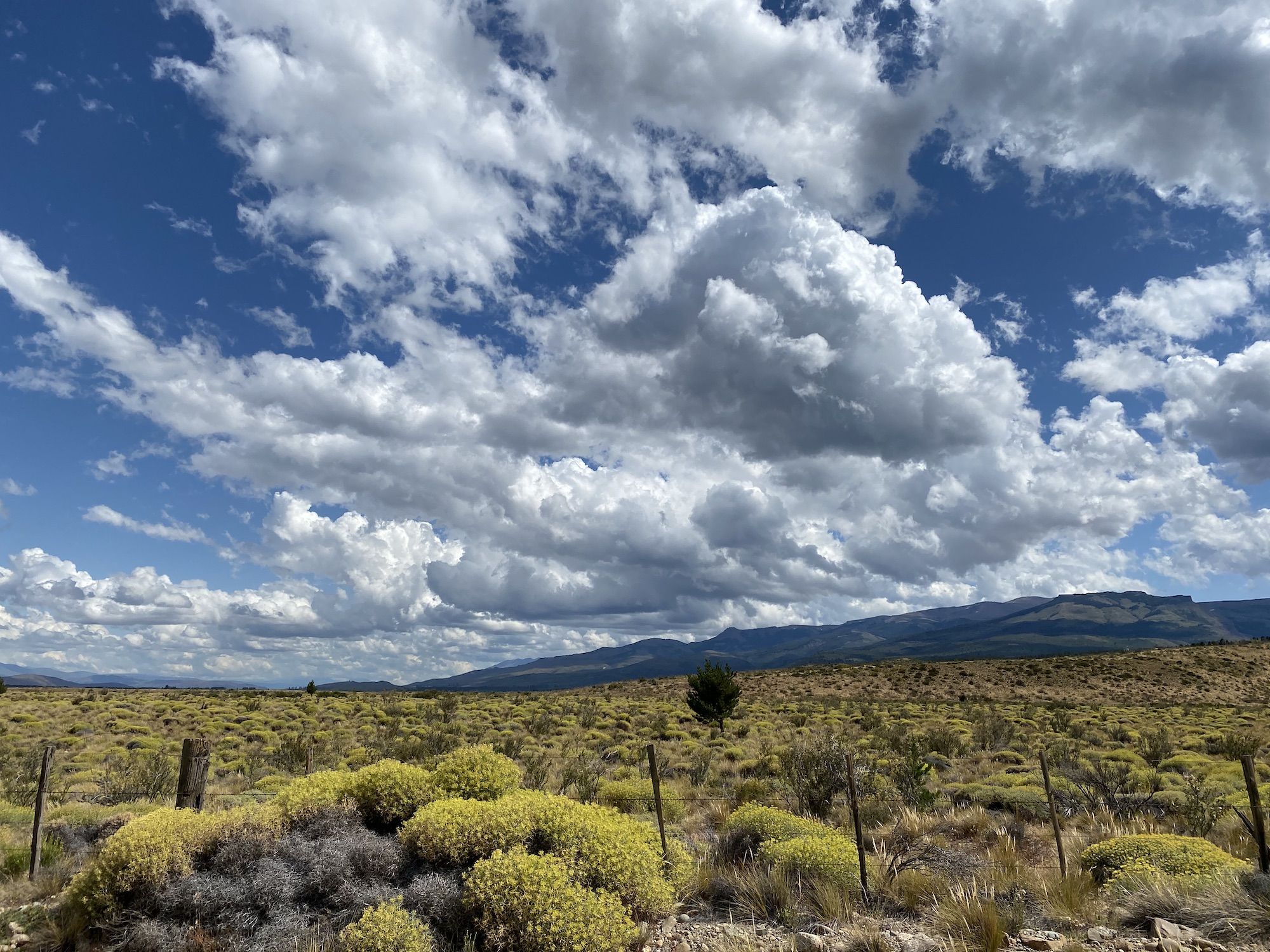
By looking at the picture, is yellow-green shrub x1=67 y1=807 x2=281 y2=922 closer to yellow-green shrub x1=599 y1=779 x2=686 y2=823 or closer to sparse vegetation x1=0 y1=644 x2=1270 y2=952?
sparse vegetation x1=0 y1=644 x2=1270 y2=952

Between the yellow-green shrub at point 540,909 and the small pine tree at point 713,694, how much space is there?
2580 centimetres

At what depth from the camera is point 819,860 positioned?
9516 mm

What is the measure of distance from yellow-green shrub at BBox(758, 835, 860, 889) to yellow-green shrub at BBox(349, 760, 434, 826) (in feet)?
15.8

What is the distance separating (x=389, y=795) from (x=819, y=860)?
229 inches

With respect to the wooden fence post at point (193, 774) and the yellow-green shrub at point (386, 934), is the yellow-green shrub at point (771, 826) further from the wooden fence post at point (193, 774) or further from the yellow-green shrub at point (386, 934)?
the wooden fence post at point (193, 774)

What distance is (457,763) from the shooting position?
990 cm

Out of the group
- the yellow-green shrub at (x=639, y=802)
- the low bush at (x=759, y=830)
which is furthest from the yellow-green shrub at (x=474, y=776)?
the yellow-green shrub at (x=639, y=802)

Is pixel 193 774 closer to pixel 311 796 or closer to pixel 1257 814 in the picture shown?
pixel 311 796

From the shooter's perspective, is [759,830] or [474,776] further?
[759,830]

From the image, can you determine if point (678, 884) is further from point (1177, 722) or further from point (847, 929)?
point (1177, 722)

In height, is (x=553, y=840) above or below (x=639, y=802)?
above

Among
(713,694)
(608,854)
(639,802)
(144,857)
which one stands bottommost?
(639,802)

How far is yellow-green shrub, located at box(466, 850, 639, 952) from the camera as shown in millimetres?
6789

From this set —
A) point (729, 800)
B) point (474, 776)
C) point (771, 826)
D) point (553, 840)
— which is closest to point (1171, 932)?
point (771, 826)
